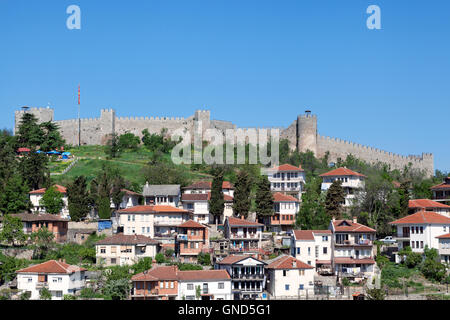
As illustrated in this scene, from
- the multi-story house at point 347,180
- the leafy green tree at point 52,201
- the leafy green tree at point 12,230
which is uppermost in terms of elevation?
the multi-story house at point 347,180

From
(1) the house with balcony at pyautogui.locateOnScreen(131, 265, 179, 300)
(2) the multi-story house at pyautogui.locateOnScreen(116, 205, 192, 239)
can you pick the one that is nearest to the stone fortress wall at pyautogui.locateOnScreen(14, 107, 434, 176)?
(2) the multi-story house at pyautogui.locateOnScreen(116, 205, 192, 239)

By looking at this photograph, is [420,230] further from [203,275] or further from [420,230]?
[203,275]

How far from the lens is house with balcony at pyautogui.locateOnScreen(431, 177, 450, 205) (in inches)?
2531

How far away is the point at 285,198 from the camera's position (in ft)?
200

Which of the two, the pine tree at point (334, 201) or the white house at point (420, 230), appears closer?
the white house at point (420, 230)

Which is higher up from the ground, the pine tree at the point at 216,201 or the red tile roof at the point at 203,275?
the pine tree at the point at 216,201

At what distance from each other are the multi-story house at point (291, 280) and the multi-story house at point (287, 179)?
22939mm

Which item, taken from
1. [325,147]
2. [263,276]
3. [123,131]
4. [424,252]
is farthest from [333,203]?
[123,131]

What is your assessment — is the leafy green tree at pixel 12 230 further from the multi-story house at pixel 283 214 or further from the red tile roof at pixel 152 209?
the multi-story house at pixel 283 214

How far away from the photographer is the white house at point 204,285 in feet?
147

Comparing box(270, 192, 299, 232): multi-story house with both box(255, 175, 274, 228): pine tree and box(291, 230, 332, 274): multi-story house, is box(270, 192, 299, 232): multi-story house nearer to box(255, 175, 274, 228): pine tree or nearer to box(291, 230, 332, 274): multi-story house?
box(255, 175, 274, 228): pine tree

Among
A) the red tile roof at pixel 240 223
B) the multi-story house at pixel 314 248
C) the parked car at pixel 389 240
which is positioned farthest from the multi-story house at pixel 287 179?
the multi-story house at pixel 314 248

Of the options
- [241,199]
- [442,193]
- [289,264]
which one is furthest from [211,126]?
[289,264]

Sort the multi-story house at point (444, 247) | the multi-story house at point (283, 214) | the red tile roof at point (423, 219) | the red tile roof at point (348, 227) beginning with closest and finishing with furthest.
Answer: the multi-story house at point (444, 247) < the red tile roof at point (348, 227) < the red tile roof at point (423, 219) < the multi-story house at point (283, 214)
